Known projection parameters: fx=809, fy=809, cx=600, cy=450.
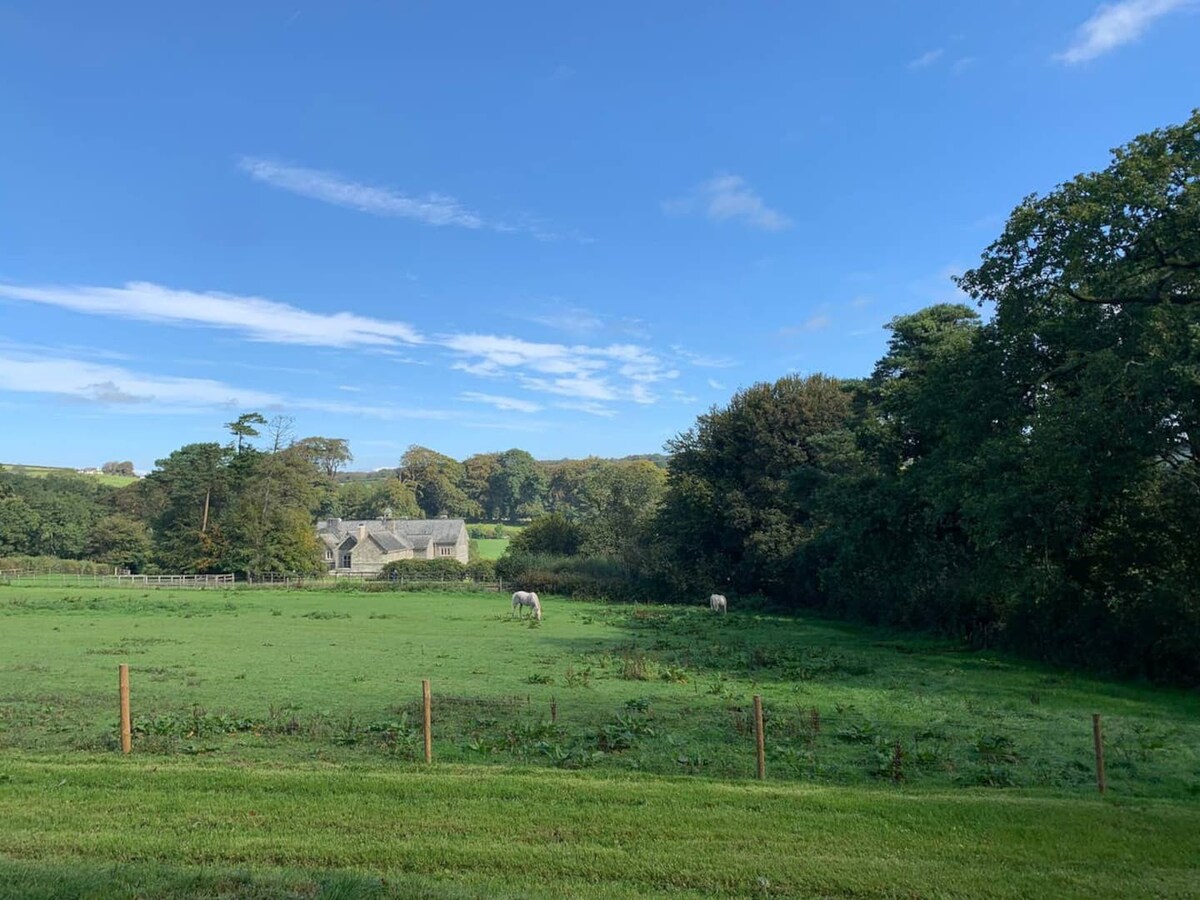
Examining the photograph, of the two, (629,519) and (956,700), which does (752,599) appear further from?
(956,700)

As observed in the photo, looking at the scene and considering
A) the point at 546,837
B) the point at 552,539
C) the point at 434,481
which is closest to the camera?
the point at 546,837

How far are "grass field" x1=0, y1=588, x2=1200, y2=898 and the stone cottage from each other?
238 ft

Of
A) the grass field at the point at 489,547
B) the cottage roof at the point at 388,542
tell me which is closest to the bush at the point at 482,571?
the cottage roof at the point at 388,542

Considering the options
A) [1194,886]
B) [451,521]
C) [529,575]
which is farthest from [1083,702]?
[451,521]

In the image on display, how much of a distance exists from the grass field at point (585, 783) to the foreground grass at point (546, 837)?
0.03m

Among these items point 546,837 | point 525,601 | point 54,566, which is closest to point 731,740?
point 546,837

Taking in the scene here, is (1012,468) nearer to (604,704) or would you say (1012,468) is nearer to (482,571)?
(604,704)

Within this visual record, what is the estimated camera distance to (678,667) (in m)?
21.8

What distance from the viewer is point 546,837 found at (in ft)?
24.9

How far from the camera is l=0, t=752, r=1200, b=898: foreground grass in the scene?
6.48m

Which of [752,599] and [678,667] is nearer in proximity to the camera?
[678,667]

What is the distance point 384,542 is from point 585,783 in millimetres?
88465

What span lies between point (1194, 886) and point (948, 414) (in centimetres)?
2032

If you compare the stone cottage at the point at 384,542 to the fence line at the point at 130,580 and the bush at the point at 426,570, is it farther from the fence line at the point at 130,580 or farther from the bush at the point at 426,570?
the fence line at the point at 130,580
